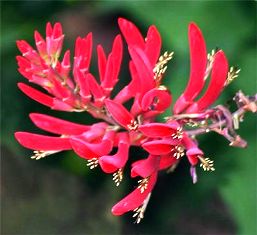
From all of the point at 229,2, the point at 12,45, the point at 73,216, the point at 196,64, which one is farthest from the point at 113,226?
the point at 196,64

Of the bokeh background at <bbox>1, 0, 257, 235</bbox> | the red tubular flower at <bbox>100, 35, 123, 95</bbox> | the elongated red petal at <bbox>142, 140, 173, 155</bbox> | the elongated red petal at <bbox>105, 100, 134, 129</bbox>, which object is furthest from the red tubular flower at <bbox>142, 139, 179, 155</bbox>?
the bokeh background at <bbox>1, 0, 257, 235</bbox>

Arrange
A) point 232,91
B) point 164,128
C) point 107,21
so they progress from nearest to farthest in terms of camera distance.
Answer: point 164,128
point 232,91
point 107,21

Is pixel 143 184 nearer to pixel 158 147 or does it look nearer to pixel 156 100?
pixel 158 147

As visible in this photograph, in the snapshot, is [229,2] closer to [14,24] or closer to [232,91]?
[232,91]

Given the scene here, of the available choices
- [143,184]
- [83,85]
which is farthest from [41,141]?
[143,184]

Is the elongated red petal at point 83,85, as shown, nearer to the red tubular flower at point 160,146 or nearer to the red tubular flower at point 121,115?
the red tubular flower at point 121,115

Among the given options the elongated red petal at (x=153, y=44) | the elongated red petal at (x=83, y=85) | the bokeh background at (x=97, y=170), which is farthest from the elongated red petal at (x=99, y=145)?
the bokeh background at (x=97, y=170)
